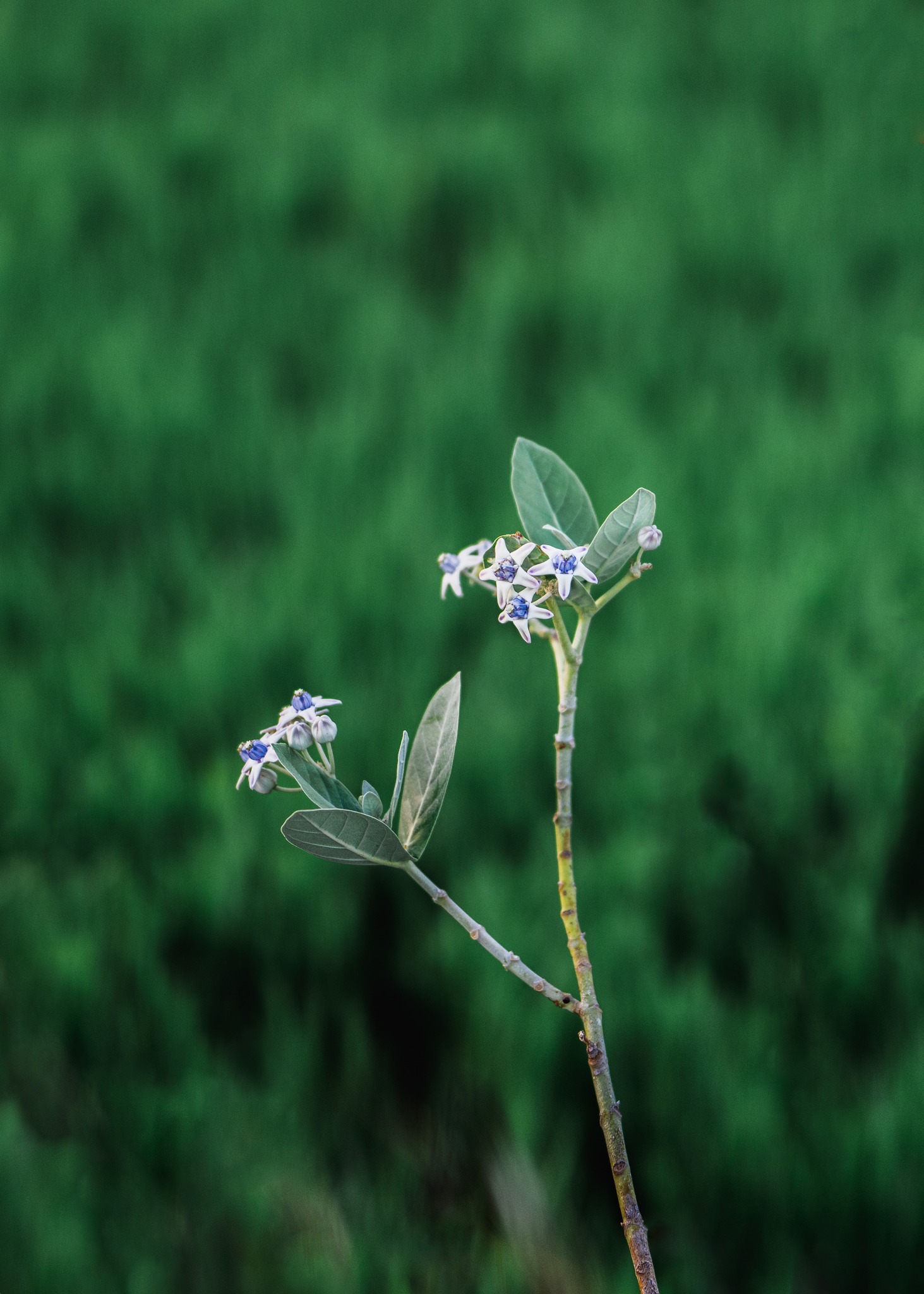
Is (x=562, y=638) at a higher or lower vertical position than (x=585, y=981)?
higher

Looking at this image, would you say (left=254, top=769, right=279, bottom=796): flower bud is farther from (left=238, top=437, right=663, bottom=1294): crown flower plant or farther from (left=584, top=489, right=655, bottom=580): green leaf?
(left=584, top=489, right=655, bottom=580): green leaf

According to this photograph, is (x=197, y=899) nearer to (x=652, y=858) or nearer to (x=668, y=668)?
(x=652, y=858)

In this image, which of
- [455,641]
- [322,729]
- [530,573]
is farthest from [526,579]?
[455,641]

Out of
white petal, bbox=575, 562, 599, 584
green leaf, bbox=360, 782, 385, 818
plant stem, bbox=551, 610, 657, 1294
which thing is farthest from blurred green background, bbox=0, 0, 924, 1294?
white petal, bbox=575, 562, 599, 584

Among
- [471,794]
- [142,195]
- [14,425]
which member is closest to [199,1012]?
[471,794]

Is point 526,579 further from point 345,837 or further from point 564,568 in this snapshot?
point 345,837

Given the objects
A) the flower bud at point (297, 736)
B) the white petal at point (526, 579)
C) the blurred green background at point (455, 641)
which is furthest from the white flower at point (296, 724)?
the blurred green background at point (455, 641)

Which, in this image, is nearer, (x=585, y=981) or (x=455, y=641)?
(x=585, y=981)

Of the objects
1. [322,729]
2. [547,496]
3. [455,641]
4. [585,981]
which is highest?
[455,641]

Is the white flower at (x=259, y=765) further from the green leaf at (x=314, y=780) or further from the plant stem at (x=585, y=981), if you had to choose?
the plant stem at (x=585, y=981)
